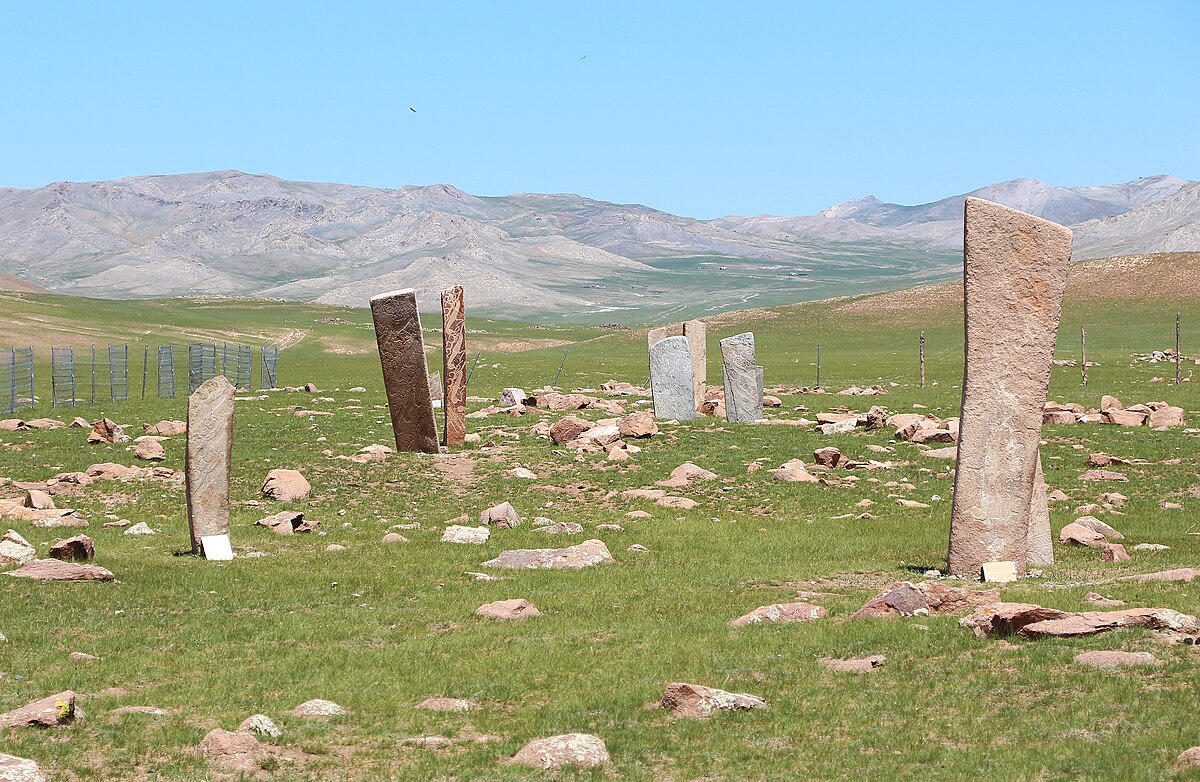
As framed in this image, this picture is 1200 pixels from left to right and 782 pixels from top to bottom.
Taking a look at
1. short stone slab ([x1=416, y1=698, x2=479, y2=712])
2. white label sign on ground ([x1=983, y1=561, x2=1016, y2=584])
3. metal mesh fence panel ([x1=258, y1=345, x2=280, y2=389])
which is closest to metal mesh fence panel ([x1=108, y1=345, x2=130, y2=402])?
metal mesh fence panel ([x1=258, y1=345, x2=280, y2=389])

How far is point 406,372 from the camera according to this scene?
2902 centimetres

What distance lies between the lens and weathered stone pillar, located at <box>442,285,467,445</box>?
99.5ft

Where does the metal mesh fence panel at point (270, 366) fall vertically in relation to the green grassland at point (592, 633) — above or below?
above

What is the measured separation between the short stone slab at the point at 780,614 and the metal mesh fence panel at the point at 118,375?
39441mm

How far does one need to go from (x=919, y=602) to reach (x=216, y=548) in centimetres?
989

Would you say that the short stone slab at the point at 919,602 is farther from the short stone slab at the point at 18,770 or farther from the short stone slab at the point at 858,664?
the short stone slab at the point at 18,770

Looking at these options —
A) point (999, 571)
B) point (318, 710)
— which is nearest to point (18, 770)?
point (318, 710)

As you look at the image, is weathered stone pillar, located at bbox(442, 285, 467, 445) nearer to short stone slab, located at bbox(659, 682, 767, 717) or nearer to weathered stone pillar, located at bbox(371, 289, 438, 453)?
weathered stone pillar, located at bbox(371, 289, 438, 453)

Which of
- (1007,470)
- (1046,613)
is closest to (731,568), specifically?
(1007,470)

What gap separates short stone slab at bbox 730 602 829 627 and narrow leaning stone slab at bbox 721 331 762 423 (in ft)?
73.4

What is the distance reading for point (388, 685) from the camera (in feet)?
37.1

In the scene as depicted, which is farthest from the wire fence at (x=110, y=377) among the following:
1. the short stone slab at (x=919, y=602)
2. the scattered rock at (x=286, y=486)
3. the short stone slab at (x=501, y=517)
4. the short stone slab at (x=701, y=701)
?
the short stone slab at (x=701, y=701)

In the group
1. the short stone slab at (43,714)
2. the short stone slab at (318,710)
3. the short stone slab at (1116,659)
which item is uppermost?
the short stone slab at (1116,659)

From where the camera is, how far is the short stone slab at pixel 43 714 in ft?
32.0
